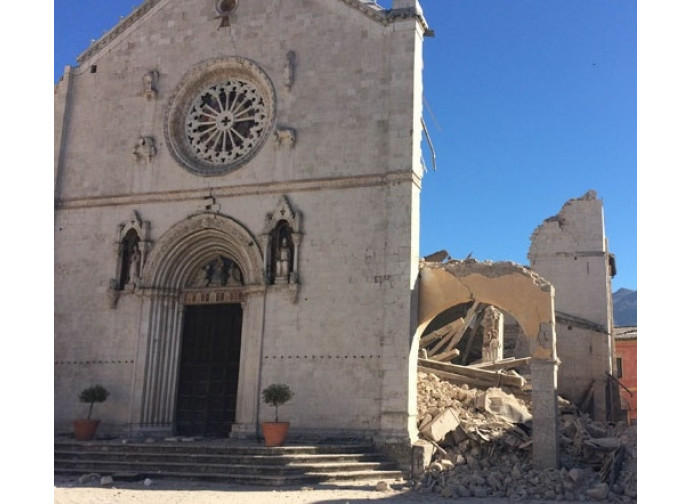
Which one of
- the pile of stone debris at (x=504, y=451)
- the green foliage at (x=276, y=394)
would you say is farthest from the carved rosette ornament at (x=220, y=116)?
the pile of stone debris at (x=504, y=451)

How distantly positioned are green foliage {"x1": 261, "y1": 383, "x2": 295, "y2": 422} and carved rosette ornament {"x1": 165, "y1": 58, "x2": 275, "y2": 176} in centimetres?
575

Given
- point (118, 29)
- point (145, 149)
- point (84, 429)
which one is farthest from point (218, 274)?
point (118, 29)

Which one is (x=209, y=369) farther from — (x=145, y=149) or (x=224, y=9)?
(x=224, y=9)

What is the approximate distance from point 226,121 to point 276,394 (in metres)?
7.40

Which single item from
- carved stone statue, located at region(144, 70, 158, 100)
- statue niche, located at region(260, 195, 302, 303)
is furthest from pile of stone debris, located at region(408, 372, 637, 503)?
carved stone statue, located at region(144, 70, 158, 100)

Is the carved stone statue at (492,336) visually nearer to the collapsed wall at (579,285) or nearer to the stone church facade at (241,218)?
the collapsed wall at (579,285)

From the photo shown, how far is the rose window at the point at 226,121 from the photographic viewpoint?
1833 centimetres

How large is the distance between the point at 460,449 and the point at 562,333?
27.7ft

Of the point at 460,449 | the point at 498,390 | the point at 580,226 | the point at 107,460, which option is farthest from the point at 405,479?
the point at 580,226

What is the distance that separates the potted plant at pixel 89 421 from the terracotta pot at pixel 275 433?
15.1ft

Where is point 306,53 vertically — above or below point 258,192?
above

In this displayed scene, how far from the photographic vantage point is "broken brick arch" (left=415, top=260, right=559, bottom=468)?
46.2ft
